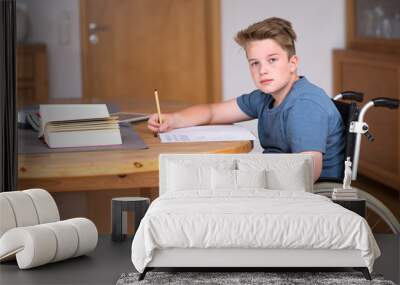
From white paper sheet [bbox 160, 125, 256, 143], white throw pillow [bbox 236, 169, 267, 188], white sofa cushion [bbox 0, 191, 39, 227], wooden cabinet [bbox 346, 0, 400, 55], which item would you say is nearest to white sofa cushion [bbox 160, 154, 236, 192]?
white throw pillow [bbox 236, 169, 267, 188]

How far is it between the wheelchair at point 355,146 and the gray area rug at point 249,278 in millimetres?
897

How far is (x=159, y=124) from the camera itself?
5297 mm

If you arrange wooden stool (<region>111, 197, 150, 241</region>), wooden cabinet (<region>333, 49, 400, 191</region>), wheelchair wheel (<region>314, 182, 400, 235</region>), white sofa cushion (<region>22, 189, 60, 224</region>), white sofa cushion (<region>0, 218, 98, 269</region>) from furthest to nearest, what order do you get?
wooden cabinet (<region>333, 49, 400, 191</region>) < wheelchair wheel (<region>314, 182, 400, 235</region>) < wooden stool (<region>111, 197, 150, 241</region>) < white sofa cushion (<region>22, 189, 60, 224</region>) < white sofa cushion (<region>0, 218, 98, 269</region>)

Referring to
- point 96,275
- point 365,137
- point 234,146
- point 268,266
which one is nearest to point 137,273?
point 96,275

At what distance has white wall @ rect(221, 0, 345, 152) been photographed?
5.39 meters

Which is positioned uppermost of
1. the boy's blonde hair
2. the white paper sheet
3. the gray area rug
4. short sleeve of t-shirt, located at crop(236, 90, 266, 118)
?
the boy's blonde hair

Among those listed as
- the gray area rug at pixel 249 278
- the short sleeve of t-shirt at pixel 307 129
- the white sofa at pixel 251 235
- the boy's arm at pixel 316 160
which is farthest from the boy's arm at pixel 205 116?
the gray area rug at pixel 249 278

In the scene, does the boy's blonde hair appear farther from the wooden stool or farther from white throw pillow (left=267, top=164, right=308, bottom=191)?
the wooden stool

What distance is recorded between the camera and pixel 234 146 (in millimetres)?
5105

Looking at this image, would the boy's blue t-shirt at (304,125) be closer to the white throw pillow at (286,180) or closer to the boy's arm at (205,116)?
the boy's arm at (205,116)

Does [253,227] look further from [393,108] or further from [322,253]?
[393,108]

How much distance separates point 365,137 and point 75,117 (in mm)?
1767

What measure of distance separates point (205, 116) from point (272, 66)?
512 mm

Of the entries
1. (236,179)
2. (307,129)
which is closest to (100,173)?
(236,179)
